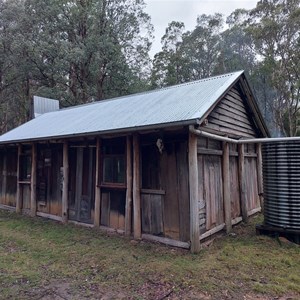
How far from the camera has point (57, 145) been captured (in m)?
8.04

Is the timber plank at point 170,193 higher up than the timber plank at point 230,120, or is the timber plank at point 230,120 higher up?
the timber plank at point 230,120

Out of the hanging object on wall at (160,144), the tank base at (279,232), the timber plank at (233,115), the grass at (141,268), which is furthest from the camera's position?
the timber plank at (233,115)

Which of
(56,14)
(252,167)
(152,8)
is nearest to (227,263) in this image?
(252,167)

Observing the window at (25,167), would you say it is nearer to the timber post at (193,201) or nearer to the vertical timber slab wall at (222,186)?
the vertical timber slab wall at (222,186)

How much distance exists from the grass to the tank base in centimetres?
16

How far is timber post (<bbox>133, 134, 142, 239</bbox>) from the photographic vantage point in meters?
5.71

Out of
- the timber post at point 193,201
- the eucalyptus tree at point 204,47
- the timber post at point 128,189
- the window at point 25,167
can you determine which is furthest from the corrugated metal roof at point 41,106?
the eucalyptus tree at point 204,47

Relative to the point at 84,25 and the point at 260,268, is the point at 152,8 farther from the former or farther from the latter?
the point at 260,268

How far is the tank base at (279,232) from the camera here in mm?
5352

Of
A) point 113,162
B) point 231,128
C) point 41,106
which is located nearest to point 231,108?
point 231,128

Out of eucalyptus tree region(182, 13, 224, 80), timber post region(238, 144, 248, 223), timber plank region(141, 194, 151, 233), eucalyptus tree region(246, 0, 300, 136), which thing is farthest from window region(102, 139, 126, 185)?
eucalyptus tree region(182, 13, 224, 80)

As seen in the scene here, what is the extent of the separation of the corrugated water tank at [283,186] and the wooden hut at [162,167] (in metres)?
0.90

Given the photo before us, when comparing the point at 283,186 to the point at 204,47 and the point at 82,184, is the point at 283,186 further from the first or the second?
the point at 204,47

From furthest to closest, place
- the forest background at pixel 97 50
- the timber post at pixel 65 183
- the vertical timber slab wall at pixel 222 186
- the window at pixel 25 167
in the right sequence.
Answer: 1. the forest background at pixel 97 50
2. the window at pixel 25 167
3. the timber post at pixel 65 183
4. the vertical timber slab wall at pixel 222 186
